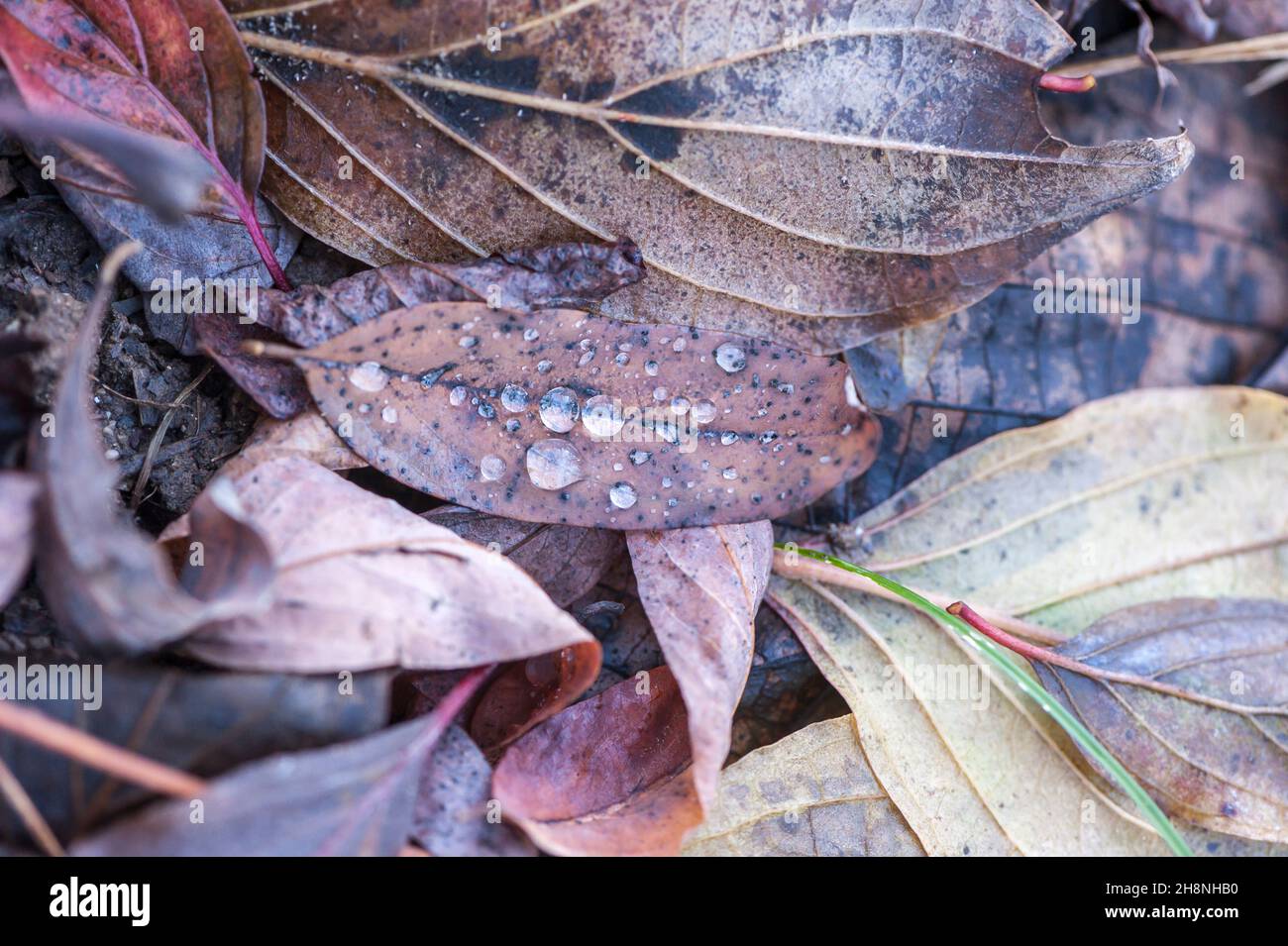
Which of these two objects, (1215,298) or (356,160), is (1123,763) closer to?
(1215,298)

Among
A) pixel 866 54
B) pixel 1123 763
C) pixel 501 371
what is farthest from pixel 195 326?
pixel 1123 763

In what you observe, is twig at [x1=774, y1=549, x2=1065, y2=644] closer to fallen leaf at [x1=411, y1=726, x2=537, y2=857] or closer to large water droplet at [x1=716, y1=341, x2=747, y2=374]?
large water droplet at [x1=716, y1=341, x2=747, y2=374]

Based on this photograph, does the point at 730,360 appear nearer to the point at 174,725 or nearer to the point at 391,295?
the point at 391,295

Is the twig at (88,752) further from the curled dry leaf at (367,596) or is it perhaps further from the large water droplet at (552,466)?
the large water droplet at (552,466)

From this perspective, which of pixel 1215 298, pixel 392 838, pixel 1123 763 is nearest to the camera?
pixel 392 838

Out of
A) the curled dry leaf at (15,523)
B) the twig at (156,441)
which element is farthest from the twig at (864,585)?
the curled dry leaf at (15,523)

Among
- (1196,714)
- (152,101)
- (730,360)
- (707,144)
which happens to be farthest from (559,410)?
(1196,714)

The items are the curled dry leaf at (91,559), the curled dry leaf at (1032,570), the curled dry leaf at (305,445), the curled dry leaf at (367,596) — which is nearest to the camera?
the curled dry leaf at (91,559)

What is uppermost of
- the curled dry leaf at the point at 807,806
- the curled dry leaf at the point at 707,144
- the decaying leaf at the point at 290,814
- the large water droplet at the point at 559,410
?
the curled dry leaf at the point at 707,144
